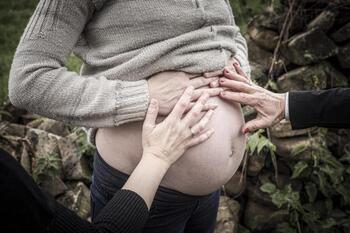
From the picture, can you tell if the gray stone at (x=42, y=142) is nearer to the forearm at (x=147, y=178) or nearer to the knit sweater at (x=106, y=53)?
the knit sweater at (x=106, y=53)

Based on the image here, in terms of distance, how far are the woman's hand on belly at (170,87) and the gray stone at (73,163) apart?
62.0 inches

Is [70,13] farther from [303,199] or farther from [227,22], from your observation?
[303,199]

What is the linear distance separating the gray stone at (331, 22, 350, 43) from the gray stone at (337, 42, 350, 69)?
5 centimetres

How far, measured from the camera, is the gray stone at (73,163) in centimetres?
273

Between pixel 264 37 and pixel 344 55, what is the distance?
565 mm

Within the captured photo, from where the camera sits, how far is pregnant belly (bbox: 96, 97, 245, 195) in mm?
1335

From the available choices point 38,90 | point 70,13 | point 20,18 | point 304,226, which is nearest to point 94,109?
point 38,90

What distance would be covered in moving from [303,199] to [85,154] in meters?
1.54

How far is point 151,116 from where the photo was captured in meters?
1.26

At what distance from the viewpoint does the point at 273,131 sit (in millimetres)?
2553

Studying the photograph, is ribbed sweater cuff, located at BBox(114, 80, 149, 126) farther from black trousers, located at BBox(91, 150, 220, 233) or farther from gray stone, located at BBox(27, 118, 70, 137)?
gray stone, located at BBox(27, 118, 70, 137)

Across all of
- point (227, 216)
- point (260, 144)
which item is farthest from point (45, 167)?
point (260, 144)

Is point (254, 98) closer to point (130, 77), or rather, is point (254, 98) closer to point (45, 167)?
point (130, 77)

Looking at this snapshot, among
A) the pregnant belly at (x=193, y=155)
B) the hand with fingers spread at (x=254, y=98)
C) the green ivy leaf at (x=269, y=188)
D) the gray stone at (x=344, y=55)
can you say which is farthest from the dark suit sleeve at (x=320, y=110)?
the gray stone at (x=344, y=55)
